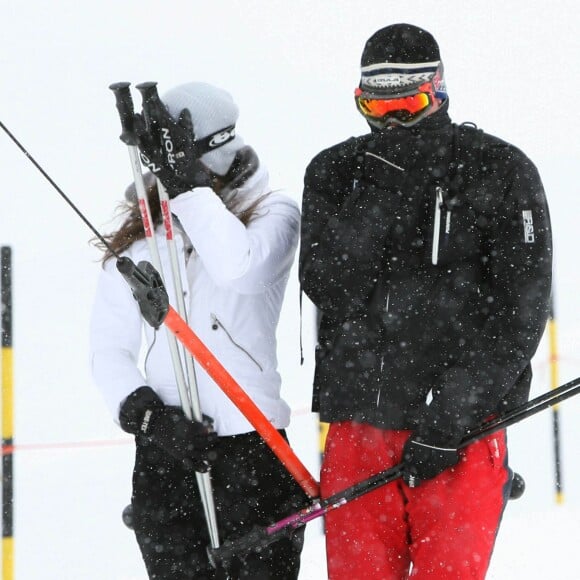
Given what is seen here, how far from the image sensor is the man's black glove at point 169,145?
8.65ft

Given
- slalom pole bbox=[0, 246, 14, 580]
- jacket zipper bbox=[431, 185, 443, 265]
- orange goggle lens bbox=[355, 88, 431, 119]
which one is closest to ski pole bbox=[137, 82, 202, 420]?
orange goggle lens bbox=[355, 88, 431, 119]

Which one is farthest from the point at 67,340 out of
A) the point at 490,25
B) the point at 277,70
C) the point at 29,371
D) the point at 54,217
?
the point at 490,25

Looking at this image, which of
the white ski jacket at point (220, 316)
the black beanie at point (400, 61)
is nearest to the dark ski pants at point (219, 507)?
the white ski jacket at point (220, 316)

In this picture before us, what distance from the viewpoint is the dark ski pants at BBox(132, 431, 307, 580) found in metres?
2.86

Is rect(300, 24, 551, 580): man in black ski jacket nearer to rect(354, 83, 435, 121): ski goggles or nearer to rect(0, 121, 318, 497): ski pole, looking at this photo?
rect(354, 83, 435, 121): ski goggles

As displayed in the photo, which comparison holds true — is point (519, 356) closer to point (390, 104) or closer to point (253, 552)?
point (390, 104)

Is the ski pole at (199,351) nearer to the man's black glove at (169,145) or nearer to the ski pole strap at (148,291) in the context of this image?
the ski pole strap at (148,291)

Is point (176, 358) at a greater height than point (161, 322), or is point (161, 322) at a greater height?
point (161, 322)

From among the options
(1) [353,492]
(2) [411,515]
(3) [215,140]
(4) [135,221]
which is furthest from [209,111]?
(2) [411,515]

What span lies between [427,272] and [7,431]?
234 centimetres

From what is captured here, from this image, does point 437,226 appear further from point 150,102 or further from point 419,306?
point 150,102

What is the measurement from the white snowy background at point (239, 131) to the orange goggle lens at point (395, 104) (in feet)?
3.04

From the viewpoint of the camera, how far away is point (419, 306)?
101 inches

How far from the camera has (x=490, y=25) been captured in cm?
2808
